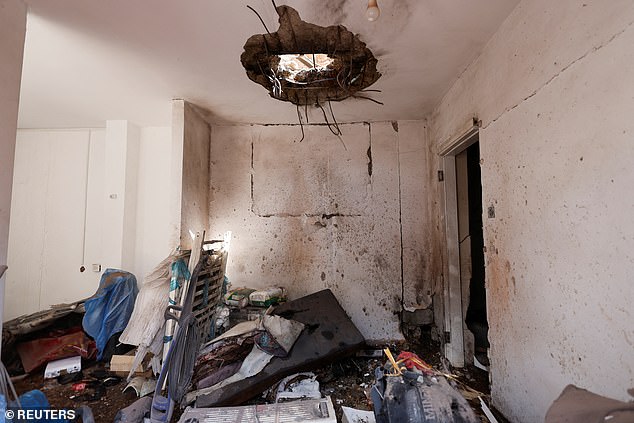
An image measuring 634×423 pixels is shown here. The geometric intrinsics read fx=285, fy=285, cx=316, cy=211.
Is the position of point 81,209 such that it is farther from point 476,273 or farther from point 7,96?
point 476,273

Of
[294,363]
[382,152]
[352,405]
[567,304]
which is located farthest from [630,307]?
[382,152]

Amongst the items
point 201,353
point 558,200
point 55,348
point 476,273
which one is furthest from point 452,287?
point 55,348

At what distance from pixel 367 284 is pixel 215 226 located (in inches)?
74.4

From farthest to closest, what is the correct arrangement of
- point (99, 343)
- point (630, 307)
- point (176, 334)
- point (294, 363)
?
point (99, 343) → point (294, 363) → point (176, 334) → point (630, 307)

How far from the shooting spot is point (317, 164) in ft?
11.2

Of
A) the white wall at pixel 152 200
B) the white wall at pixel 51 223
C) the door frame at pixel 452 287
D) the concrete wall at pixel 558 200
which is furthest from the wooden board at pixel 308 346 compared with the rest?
the white wall at pixel 51 223

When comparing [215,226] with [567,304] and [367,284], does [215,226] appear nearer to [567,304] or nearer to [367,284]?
[367,284]

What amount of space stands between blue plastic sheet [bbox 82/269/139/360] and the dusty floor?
0.30 metres

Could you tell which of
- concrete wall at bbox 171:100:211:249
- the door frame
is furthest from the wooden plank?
concrete wall at bbox 171:100:211:249

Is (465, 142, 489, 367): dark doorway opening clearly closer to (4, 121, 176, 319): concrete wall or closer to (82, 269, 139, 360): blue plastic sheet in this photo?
(4, 121, 176, 319): concrete wall

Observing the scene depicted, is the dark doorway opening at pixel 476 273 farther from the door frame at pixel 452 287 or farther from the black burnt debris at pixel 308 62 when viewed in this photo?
the black burnt debris at pixel 308 62

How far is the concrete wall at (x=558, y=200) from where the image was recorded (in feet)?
3.41

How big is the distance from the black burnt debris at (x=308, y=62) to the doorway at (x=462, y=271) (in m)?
1.13

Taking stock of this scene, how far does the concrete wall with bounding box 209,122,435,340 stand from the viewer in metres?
3.28
